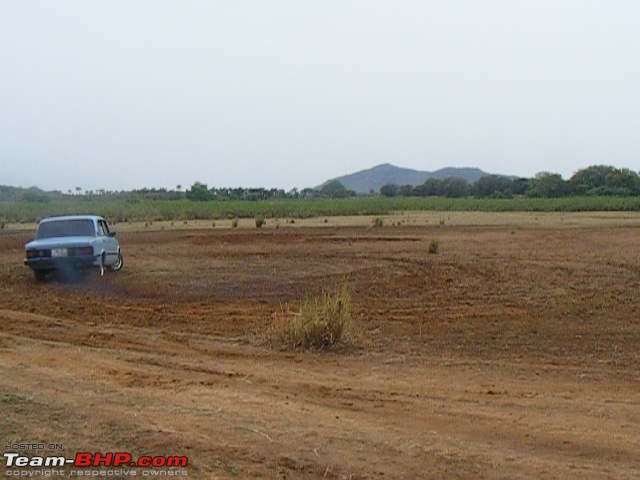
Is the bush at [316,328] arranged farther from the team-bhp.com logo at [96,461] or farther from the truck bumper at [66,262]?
the truck bumper at [66,262]

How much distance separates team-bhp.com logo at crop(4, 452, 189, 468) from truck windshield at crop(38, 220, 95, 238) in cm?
1477

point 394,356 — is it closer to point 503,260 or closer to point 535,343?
point 535,343

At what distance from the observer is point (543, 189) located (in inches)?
3723

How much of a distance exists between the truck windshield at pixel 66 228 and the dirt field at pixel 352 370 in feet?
4.09

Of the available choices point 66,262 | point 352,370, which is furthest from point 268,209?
point 352,370

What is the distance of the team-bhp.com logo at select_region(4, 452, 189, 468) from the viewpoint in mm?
5332

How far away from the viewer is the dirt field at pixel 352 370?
6055mm

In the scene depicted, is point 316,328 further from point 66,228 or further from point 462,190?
point 462,190

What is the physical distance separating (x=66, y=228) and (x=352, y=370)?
11.9m

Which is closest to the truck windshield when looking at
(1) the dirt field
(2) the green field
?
(1) the dirt field

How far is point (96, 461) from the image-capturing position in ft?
17.7

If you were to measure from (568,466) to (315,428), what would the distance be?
1.97 m

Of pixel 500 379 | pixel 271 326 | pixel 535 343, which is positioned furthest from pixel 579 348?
pixel 271 326

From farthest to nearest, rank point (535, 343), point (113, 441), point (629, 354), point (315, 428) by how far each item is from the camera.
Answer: point (535, 343) < point (629, 354) < point (315, 428) < point (113, 441)
